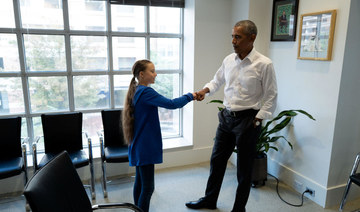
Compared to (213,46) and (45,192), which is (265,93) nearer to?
(213,46)

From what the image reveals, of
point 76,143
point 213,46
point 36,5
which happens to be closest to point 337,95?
point 213,46

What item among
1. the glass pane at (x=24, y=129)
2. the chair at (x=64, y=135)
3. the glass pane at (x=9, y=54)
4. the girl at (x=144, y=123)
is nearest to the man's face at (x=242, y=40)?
the girl at (x=144, y=123)

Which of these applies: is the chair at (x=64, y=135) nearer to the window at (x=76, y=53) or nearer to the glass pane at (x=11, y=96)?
the window at (x=76, y=53)

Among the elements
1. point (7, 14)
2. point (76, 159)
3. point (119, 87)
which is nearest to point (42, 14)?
point (7, 14)

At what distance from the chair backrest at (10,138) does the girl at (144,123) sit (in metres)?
1.35

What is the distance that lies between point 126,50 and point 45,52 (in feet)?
2.87

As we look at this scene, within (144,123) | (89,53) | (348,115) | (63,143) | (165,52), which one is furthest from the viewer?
(165,52)

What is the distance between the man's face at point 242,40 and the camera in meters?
2.03

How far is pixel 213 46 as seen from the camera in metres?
3.34

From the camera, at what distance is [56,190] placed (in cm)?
123

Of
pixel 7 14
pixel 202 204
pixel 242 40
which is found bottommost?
pixel 202 204

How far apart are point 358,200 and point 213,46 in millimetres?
2231

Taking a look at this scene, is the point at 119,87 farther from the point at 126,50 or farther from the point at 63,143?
the point at 63,143

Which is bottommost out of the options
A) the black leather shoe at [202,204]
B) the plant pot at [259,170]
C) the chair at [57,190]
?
the black leather shoe at [202,204]
